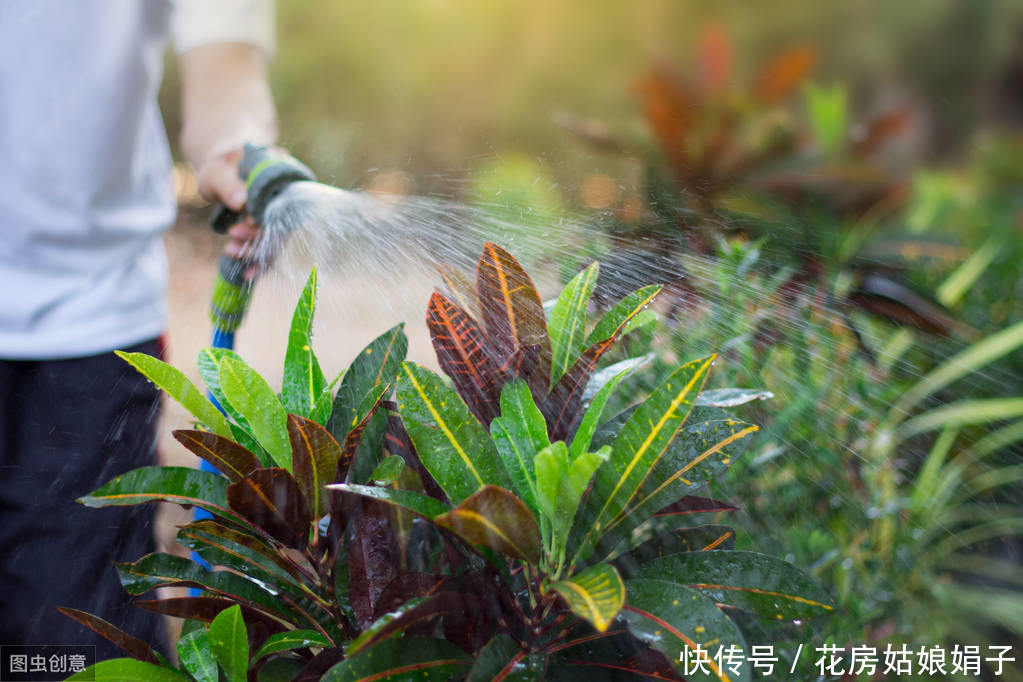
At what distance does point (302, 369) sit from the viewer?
0.91 metres

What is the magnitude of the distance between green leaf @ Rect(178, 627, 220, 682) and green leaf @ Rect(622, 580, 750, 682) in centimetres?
44

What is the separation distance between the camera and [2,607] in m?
1.60

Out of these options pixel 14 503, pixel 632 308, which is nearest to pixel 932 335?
pixel 632 308

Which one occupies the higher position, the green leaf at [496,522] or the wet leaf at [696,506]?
the green leaf at [496,522]

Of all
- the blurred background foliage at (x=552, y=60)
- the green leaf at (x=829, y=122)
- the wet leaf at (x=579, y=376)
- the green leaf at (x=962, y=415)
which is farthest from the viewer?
the blurred background foliage at (x=552, y=60)

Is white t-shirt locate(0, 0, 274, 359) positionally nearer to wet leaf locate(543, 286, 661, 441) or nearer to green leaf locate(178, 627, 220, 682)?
green leaf locate(178, 627, 220, 682)

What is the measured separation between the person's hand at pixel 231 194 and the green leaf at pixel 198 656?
0.75 m

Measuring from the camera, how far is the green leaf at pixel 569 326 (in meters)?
0.89

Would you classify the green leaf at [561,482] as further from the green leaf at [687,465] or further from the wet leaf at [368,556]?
the wet leaf at [368,556]

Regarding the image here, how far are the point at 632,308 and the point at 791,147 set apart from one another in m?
2.60

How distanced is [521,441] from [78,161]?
1.25 meters

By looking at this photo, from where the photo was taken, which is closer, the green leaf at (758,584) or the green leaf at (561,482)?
the green leaf at (561,482)

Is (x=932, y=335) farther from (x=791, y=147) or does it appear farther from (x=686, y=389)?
(x=686, y=389)

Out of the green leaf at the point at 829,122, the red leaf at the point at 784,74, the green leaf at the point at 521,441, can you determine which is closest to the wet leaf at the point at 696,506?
the green leaf at the point at 521,441
